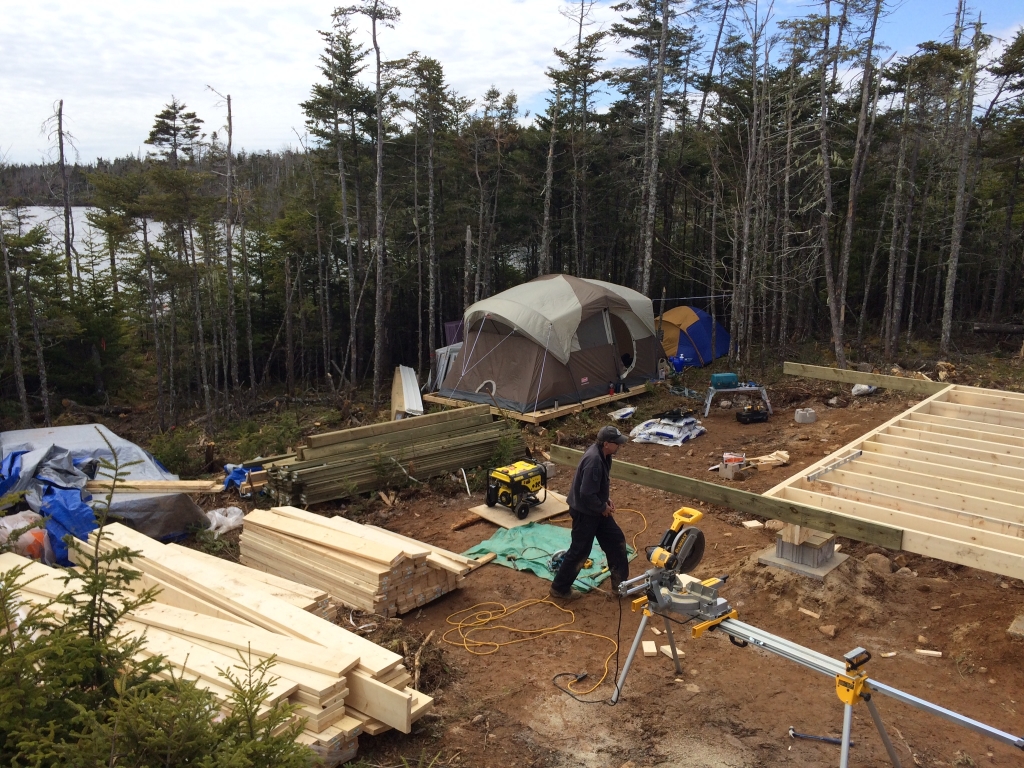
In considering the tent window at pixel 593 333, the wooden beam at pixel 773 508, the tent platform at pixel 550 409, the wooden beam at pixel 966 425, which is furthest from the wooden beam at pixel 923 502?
the tent window at pixel 593 333

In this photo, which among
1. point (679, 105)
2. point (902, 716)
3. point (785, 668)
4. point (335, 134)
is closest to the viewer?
point (902, 716)

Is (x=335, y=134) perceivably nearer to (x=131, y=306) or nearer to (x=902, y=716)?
(x=131, y=306)

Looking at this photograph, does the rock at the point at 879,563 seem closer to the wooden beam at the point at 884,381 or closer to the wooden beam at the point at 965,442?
the wooden beam at the point at 965,442

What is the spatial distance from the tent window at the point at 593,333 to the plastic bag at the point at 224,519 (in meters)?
8.16

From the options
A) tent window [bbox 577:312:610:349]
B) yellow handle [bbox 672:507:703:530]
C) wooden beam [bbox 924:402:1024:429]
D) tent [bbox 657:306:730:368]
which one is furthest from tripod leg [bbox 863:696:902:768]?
tent [bbox 657:306:730:368]

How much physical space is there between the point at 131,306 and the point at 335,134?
865cm

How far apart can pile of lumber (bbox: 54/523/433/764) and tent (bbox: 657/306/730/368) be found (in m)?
15.1

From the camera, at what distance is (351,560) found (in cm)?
623

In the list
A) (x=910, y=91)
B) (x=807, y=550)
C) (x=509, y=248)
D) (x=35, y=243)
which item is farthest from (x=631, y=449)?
(x=35, y=243)

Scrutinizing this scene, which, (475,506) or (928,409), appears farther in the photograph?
(475,506)

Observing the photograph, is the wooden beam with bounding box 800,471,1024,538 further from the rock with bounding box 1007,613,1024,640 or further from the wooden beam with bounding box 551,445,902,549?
the rock with bounding box 1007,613,1024,640

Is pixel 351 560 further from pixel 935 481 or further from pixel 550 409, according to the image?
pixel 550 409

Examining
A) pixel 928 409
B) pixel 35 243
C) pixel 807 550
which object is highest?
pixel 35 243

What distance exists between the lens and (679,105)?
24.4 m
